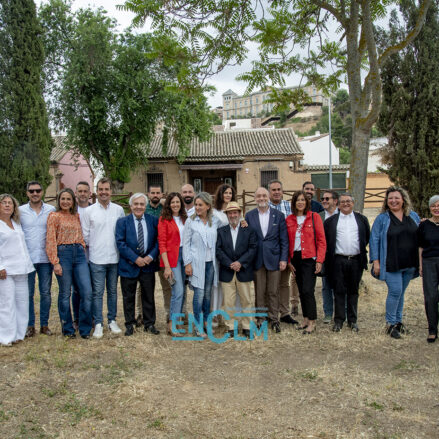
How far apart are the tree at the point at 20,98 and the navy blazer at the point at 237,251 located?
1037 centimetres

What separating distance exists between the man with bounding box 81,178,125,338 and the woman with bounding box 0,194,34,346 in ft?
2.35

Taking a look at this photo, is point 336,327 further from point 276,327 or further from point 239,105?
point 239,105

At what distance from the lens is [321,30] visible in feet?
23.4

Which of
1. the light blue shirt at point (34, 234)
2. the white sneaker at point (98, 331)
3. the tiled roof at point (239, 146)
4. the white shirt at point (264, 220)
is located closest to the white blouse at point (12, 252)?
the light blue shirt at point (34, 234)

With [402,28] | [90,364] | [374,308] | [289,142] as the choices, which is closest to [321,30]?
[374,308]

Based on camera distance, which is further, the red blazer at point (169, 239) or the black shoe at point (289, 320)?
the black shoe at point (289, 320)

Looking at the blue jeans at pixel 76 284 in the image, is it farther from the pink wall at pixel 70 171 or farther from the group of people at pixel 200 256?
the pink wall at pixel 70 171

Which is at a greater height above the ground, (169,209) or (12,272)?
(169,209)

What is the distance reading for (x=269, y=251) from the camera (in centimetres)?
528

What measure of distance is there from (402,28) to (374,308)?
10099 mm

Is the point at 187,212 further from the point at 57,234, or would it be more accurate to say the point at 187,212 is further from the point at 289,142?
the point at 289,142

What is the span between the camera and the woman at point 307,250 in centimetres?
528

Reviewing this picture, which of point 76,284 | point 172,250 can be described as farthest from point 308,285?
point 76,284

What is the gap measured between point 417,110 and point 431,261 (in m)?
11.1
